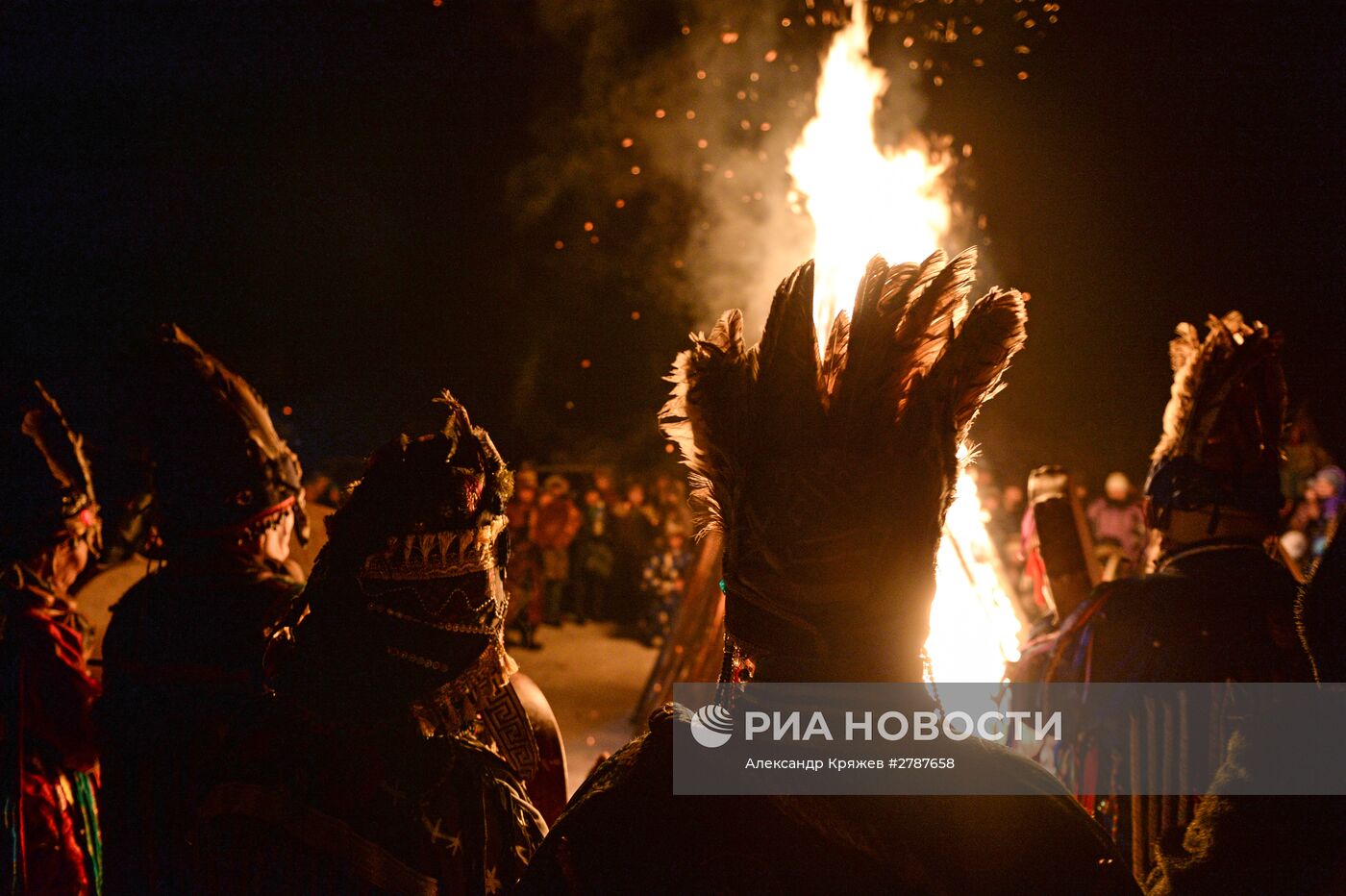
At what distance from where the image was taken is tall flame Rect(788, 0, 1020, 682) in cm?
457

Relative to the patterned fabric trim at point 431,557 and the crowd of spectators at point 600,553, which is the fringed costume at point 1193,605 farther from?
the crowd of spectators at point 600,553

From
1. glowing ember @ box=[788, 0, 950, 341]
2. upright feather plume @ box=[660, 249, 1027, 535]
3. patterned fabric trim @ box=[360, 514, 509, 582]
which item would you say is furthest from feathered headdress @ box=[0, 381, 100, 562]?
glowing ember @ box=[788, 0, 950, 341]

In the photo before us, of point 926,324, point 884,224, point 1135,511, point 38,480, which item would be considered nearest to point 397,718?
point 926,324

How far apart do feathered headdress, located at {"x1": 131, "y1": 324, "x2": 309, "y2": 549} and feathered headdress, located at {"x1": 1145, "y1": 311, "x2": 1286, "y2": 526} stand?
403 centimetres

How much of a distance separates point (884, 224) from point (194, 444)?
166 inches

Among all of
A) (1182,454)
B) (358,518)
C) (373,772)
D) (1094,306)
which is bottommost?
(373,772)

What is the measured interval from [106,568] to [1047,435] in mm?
22781

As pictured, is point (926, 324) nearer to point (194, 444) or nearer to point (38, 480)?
point (194, 444)

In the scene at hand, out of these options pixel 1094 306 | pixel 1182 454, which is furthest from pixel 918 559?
pixel 1094 306

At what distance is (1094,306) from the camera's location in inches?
802

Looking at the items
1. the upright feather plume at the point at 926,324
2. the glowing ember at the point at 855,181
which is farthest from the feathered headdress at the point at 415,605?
the glowing ember at the point at 855,181

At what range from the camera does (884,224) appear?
206 inches

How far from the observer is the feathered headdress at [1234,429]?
3250 mm

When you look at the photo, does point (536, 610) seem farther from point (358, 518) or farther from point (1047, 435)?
point (1047, 435)
